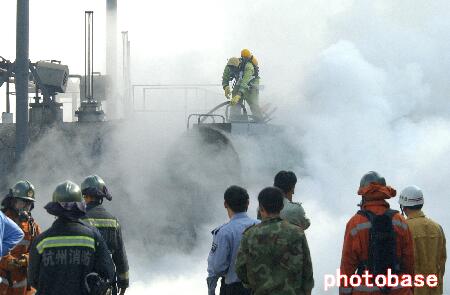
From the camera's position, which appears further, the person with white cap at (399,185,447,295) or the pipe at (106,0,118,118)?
the pipe at (106,0,118,118)

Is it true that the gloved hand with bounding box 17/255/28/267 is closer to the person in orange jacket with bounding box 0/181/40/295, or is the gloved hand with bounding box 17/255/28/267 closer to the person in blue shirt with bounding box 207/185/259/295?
the person in orange jacket with bounding box 0/181/40/295

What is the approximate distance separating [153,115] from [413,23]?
7.69 metres

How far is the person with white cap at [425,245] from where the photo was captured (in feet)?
28.9

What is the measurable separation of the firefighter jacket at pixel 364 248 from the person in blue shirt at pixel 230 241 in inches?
35.9

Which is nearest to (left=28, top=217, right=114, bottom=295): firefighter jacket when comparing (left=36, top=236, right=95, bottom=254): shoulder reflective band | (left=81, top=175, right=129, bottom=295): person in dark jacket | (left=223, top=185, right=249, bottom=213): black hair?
(left=36, top=236, right=95, bottom=254): shoulder reflective band

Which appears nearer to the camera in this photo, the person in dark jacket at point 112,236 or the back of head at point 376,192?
the back of head at point 376,192

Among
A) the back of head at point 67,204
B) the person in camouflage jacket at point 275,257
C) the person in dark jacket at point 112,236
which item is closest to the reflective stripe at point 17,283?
the person in dark jacket at point 112,236

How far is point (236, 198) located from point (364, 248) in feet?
3.71

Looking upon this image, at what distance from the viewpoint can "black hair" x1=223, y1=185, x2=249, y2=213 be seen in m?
8.23

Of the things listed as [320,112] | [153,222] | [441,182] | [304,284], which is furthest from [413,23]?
[304,284]

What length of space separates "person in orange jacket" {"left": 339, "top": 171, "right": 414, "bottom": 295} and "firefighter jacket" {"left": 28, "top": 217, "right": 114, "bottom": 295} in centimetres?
174

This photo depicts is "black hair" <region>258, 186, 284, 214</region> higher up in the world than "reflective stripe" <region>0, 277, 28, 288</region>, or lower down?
higher up

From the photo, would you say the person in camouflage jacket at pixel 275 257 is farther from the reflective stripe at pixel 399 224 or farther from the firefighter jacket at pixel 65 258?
the firefighter jacket at pixel 65 258

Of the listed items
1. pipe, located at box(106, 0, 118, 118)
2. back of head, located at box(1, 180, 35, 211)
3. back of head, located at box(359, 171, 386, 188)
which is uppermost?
pipe, located at box(106, 0, 118, 118)
